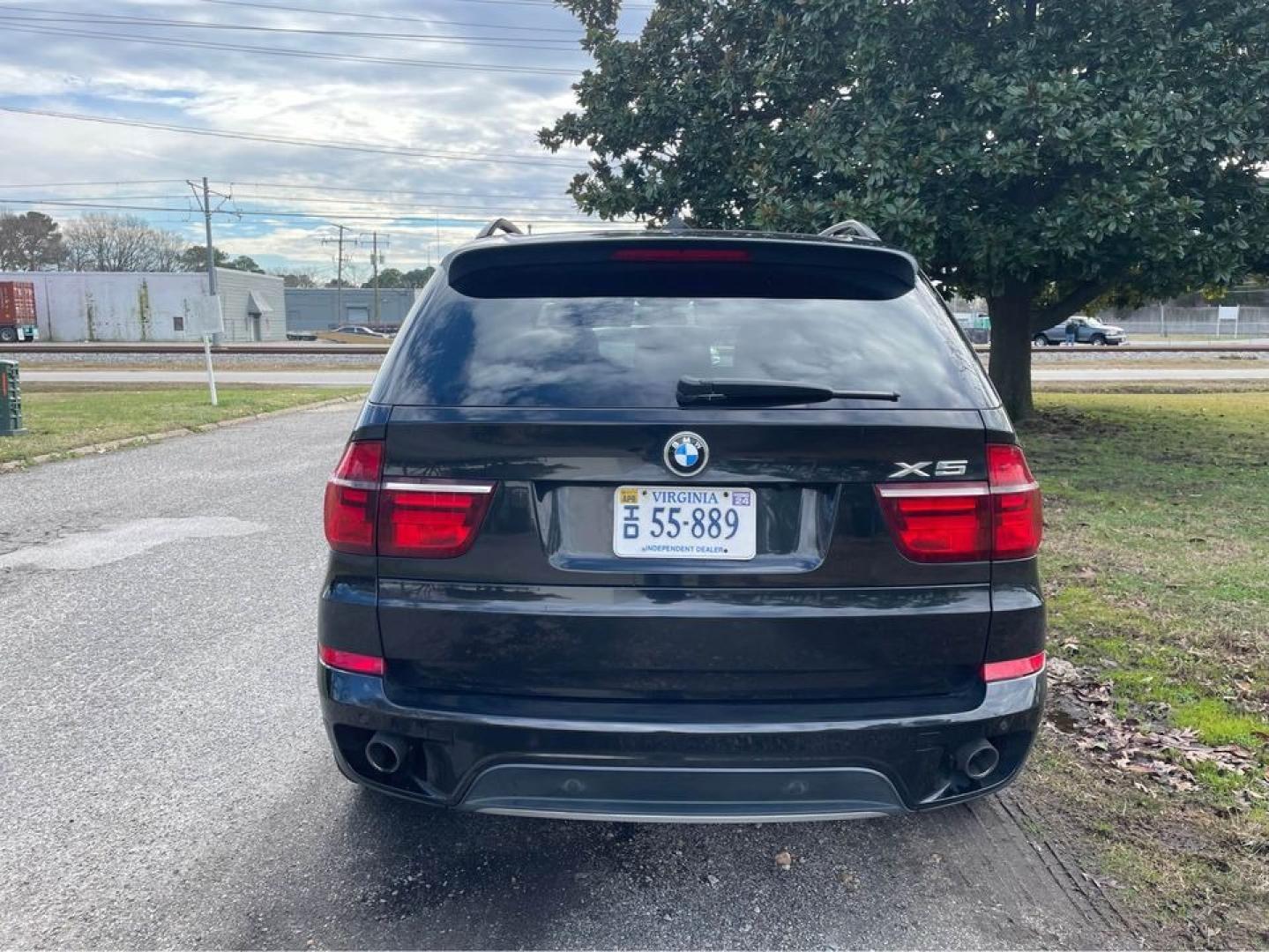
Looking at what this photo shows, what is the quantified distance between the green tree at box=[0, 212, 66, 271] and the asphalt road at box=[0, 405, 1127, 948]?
335 ft

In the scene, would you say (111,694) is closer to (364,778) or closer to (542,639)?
(364,778)

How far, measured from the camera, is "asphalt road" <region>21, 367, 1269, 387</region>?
Result: 25.4 metres

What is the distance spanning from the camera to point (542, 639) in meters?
2.43

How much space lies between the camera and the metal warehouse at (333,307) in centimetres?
9275

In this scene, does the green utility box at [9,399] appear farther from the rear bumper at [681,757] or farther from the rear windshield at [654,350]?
the rear bumper at [681,757]

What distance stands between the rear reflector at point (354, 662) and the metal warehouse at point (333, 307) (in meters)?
92.7

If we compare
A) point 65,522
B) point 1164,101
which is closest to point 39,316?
point 65,522

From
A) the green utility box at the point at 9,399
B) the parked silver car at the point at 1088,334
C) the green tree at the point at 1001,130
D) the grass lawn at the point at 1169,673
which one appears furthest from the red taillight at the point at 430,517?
the parked silver car at the point at 1088,334

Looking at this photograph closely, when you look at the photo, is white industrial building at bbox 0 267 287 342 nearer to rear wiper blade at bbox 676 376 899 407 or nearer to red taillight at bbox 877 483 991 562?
rear wiper blade at bbox 676 376 899 407

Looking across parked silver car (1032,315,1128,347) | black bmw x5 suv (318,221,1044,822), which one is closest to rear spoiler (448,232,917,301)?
black bmw x5 suv (318,221,1044,822)

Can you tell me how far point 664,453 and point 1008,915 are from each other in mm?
1600

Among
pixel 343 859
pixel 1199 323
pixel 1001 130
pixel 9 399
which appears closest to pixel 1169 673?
pixel 343 859

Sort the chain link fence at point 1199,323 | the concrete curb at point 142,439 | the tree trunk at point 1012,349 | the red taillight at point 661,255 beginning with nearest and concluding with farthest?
the red taillight at point 661,255, the concrete curb at point 142,439, the tree trunk at point 1012,349, the chain link fence at point 1199,323

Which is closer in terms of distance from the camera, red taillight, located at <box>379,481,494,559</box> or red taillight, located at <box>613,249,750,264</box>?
red taillight, located at <box>379,481,494,559</box>
